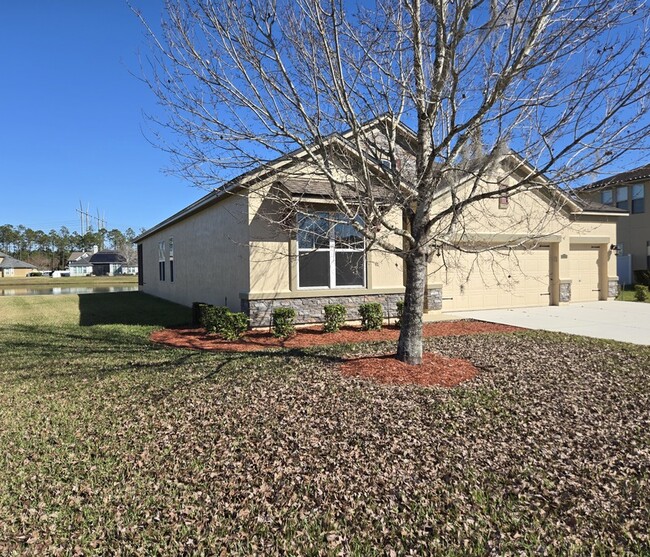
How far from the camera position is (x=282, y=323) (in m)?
9.98

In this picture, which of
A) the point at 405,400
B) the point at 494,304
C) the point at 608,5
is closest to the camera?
the point at 608,5

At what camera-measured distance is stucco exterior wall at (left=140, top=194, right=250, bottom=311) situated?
36.9ft

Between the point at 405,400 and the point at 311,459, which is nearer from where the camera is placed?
the point at 311,459

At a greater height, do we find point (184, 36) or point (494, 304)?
point (184, 36)

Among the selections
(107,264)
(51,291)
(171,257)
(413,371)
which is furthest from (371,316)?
(107,264)

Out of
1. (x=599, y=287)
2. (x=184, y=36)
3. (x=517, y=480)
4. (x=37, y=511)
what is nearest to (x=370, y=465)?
(x=517, y=480)

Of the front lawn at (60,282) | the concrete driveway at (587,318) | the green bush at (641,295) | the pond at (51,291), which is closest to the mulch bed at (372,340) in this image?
the concrete driveway at (587,318)

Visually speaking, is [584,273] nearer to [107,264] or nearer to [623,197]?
[623,197]

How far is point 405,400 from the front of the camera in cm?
554

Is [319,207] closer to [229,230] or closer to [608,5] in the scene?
[229,230]

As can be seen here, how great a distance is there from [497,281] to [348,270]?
18.8 ft

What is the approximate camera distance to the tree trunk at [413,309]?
6.76 m

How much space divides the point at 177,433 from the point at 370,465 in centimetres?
201

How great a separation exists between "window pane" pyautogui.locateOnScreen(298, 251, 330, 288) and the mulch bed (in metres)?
1.20
